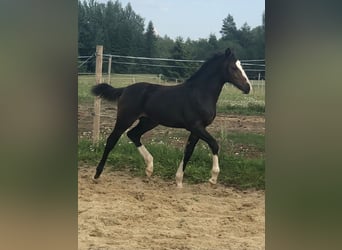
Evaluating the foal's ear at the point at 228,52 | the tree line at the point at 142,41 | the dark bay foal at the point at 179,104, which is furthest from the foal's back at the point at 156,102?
the foal's ear at the point at 228,52

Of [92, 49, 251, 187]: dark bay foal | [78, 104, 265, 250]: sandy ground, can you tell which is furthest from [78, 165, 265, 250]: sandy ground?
[92, 49, 251, 187]: dark bay foal

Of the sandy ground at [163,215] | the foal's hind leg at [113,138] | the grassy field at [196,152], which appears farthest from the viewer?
the foal's hind leg at [113,138]

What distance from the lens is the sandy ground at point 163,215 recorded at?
2.54 m

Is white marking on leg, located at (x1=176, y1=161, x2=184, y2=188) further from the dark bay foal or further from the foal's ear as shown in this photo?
the foal's ear

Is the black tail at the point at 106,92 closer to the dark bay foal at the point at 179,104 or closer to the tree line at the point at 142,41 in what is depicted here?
the dark bay foal at the point at 179,104

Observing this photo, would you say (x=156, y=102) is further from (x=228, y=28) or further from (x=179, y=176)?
(x=228, y=28)

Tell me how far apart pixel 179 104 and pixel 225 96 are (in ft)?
0.99

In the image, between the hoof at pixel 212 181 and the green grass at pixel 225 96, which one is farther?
the hoof at pixel 212 181

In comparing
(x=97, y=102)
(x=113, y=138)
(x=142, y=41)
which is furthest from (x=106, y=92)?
(x=142, y=41)

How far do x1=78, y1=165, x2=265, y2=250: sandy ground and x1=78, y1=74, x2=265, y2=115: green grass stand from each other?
483mm
